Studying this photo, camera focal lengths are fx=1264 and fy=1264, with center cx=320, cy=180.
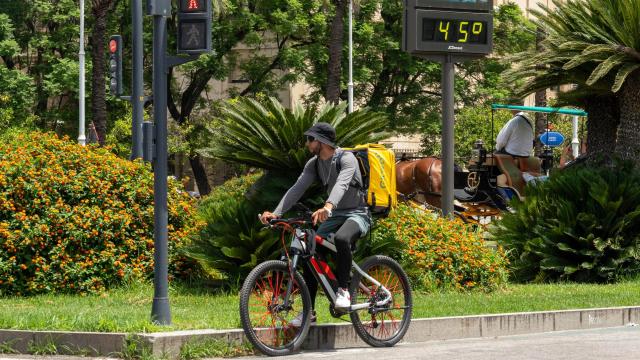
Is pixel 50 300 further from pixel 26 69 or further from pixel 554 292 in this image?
pixel 26 69

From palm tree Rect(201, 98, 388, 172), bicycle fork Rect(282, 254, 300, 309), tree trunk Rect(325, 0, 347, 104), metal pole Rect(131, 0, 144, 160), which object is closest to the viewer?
bicycle fork Rect(282, 254, 300, 309)

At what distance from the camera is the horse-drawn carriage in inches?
881

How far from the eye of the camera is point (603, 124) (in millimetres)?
19156

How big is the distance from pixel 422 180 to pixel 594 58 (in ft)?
24.3

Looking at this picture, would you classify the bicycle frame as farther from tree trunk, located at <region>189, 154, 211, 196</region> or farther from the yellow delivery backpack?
tree trunk, located at <region>189, 154, 211, 196</region>

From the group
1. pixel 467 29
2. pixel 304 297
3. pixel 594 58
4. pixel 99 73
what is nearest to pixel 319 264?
pixel 304 297

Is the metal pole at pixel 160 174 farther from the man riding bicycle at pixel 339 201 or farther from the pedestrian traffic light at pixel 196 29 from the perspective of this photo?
the man riding bicycle at pixel 339 201

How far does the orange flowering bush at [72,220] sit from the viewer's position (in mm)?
13664

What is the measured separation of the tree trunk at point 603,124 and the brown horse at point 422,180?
4.82 meters

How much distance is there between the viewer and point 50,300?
1309cm

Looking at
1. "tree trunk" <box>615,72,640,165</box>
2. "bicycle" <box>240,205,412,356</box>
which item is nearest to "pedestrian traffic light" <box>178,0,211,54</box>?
"bicycle" <box>240,205,412,356</box>

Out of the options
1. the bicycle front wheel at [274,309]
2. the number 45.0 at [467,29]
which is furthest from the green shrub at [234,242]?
the number 45.0 at [467,29]

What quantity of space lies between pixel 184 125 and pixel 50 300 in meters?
35.5

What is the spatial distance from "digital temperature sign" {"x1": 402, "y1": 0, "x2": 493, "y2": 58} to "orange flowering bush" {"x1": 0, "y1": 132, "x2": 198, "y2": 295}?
3684mm
